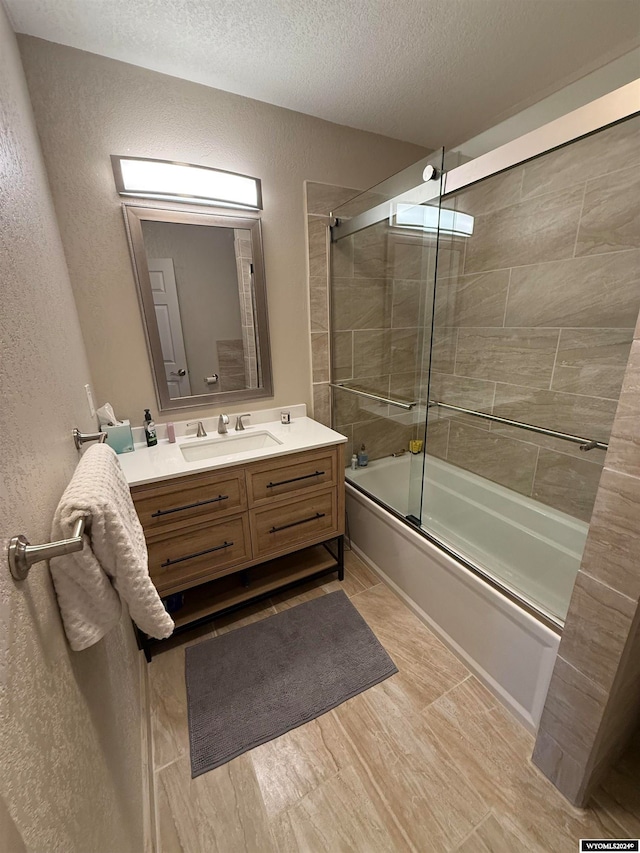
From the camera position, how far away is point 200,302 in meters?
1.73

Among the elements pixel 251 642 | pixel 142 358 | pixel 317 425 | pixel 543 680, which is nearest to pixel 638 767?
pixel 543 680

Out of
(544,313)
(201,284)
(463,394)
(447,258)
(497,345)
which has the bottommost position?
(463,394)

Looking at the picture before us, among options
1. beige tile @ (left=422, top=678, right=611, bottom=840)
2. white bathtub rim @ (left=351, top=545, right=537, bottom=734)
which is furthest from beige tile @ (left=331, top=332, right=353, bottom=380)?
beige tile @ (left=422, top=678, right=611, bottom=840)

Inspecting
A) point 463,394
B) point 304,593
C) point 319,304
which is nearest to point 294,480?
point 304,593

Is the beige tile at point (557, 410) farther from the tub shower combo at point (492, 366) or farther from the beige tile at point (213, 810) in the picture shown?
the beige tile at point (213, 810)

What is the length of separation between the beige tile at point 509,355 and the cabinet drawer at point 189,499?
5.07 feet

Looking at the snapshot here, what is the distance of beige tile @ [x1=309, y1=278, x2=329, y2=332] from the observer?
6.54 feet

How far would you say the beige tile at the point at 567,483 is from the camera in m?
1.66

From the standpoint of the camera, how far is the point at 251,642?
1.58 metres

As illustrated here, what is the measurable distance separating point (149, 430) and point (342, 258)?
145cm

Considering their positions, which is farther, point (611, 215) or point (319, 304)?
point (319, 304)

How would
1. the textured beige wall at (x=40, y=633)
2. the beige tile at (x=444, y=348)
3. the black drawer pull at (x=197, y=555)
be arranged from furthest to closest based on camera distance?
the beige tile at (x=444, y=348) < the black drawer pull at (x=197, y=555) < the textured beige wall at (x=40, y=633)

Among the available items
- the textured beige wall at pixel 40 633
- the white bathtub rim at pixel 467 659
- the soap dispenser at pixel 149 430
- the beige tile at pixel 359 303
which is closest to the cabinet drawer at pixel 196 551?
the textured beige wall at pixel 40 633

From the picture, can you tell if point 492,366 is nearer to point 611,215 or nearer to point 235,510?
point 611,215
